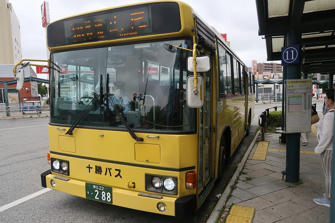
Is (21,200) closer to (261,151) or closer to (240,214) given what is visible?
(240,214)

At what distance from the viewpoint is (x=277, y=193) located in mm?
4559

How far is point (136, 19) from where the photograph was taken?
11.0ft

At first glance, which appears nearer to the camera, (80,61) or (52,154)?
(80,61)

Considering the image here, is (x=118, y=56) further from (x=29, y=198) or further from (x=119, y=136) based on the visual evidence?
(x=29, y=198)

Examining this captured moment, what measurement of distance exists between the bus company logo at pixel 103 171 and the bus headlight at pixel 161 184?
1.44 feet

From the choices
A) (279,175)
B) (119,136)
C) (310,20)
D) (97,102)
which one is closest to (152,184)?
(119,136)

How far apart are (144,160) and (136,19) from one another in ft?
6.01

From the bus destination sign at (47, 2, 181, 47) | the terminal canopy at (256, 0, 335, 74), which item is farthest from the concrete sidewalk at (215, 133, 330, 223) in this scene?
the terminal canopy at (256, 0, 335, 74)

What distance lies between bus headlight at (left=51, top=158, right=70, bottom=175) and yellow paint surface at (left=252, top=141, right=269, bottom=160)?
196 inches

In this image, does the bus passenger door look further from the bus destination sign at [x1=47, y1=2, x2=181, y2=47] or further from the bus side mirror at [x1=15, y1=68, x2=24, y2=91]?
the bus side mirror at [x1=15, y1=68, x2=24, y2=91]

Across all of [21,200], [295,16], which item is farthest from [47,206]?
[295,16]

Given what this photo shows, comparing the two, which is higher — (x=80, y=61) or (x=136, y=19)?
(x=136, y=19)

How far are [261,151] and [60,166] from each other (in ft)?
19.4

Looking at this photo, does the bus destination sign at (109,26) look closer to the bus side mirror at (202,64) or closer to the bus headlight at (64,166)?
the bus side mirror at (202,64)
